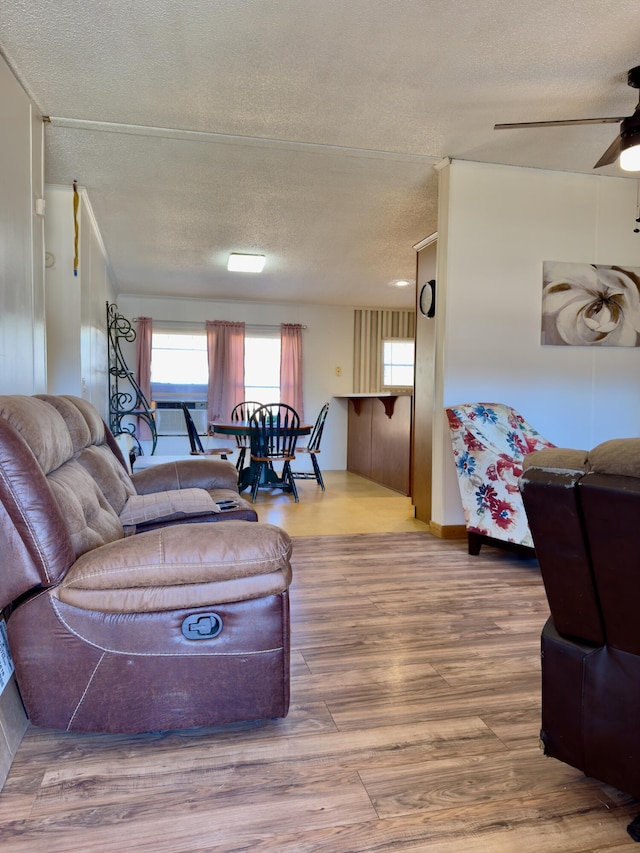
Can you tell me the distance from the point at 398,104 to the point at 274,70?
68 centimetres

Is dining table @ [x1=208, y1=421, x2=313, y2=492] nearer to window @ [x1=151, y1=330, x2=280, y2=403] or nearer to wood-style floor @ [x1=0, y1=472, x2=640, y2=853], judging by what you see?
window @ [x1=151, y1=330, x2=280, y2=403]

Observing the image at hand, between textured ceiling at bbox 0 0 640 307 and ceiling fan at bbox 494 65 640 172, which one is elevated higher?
textured ceiling at bbox 0 0 640 307

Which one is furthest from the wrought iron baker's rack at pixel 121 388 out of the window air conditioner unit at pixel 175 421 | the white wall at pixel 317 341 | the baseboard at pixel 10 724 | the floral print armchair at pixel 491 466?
the baseboard at pixel 10 724

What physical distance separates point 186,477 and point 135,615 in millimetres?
1411

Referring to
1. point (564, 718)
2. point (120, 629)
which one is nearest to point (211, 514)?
point (120, 629)

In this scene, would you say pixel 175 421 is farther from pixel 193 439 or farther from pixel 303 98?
pixel 303 98

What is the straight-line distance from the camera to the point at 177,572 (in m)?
1.26

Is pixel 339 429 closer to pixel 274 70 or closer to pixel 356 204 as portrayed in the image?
pixel 356 204

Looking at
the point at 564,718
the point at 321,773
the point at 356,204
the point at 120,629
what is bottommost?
the point at 321,773

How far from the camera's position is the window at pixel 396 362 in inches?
296

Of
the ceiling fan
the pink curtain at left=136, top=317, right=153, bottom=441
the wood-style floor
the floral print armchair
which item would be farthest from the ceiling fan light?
the pink curtain at left=136, top=317, right=153, bottom=441

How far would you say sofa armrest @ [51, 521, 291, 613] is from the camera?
1240 mm

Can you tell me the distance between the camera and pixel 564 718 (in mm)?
1131

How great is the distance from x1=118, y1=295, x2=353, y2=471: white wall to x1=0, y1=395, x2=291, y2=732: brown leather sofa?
5.82 metres
